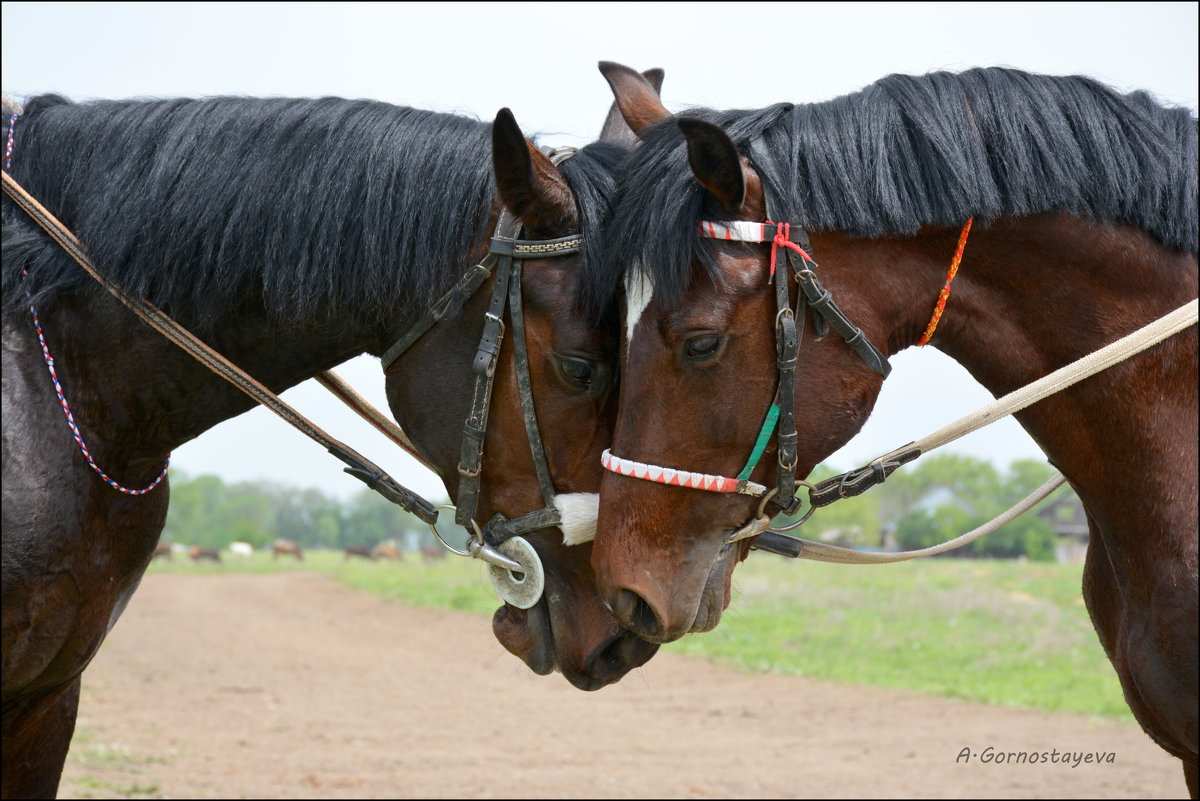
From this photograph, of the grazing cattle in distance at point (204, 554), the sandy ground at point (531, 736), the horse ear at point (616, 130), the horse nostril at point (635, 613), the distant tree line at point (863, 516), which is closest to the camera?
the horse nostril at point (635, 613)

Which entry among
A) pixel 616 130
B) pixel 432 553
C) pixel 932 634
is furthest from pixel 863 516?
pixel 616 130

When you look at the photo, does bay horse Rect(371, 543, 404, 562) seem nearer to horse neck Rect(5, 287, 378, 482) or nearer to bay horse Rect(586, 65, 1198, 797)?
horse neck Rect(5, 287, 378, 482)

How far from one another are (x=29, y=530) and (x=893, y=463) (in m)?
2.19

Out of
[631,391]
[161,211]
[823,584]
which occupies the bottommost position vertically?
[823,584]

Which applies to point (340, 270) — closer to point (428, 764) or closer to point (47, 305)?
point (47, 305)

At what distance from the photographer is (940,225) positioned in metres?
2.42

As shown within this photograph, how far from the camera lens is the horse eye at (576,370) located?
2672 mm

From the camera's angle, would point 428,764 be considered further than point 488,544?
Yes

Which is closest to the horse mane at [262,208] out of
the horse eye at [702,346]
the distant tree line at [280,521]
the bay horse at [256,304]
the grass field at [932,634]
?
the bay horse at [256,304]

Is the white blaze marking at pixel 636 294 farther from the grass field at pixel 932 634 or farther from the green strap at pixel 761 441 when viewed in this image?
the grass field at pixel 932 634

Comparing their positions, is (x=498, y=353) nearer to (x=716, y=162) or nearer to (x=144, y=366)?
(x=716, y=162)

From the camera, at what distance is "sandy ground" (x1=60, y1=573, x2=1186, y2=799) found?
752cm

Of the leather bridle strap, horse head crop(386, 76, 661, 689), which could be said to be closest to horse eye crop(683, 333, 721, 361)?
horse head crop(386, 76, 661, 689)

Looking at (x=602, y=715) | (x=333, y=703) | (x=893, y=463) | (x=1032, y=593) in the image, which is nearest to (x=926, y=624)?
(x=1032, y=593)
